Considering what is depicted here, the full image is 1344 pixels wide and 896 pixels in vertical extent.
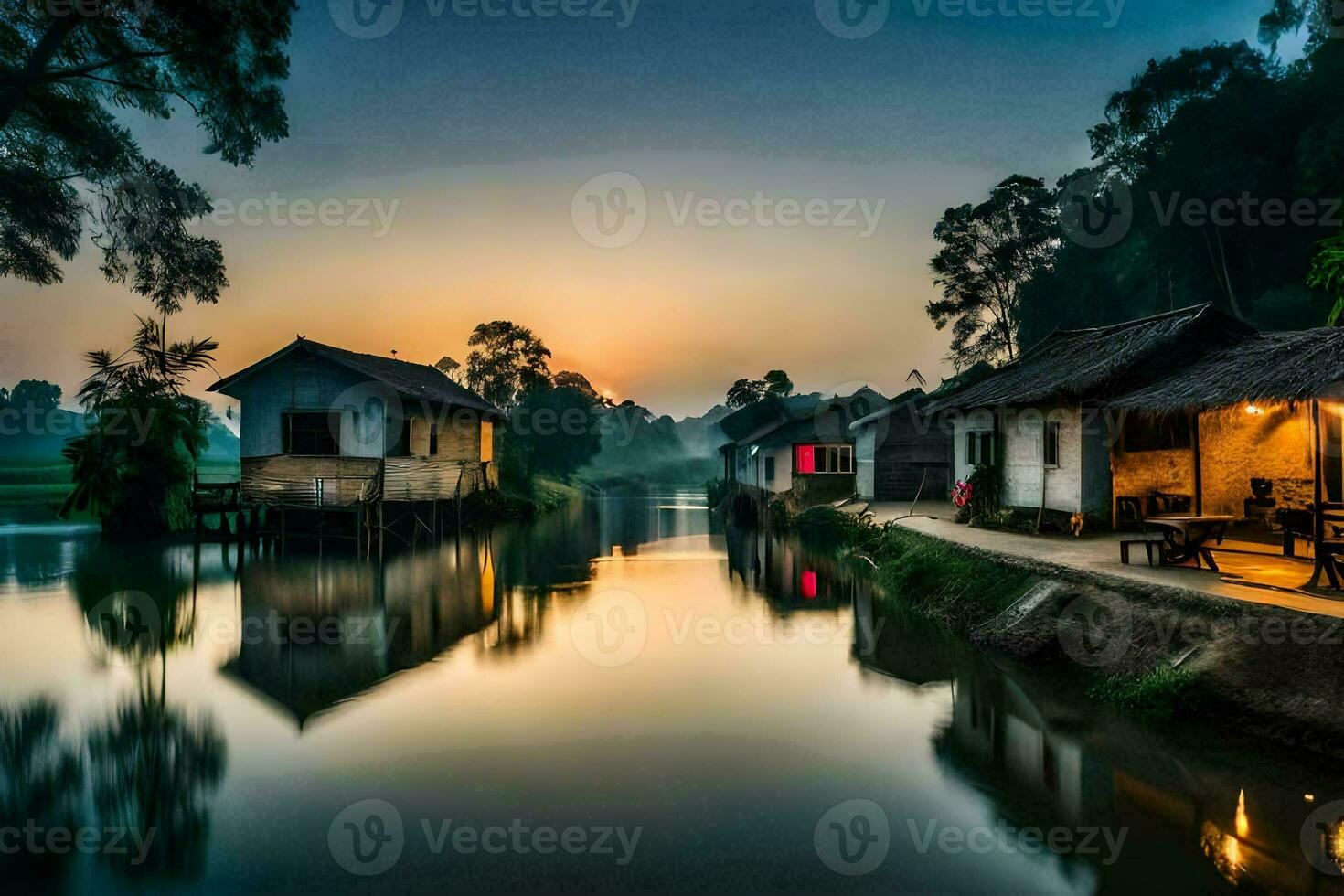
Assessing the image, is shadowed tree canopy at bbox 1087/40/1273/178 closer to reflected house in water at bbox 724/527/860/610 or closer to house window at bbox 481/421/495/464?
reflected house in water at bbox 724/527/860/610

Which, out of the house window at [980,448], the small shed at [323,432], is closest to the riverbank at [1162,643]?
the house window at [980,448]

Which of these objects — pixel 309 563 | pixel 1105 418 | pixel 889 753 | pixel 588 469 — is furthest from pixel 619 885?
pixel 588 469

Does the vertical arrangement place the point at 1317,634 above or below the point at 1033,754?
above

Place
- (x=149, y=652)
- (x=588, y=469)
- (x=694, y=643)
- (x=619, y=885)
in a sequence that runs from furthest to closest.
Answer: (x=588, y=469), (x=694, y=643), (x=149, y=652), (x=619, y=885)

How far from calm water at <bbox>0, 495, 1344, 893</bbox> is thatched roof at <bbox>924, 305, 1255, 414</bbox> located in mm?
6588

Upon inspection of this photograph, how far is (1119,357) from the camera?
16016 mm

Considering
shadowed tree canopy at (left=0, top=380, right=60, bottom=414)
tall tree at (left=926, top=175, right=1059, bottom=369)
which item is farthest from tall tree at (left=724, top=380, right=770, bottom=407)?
shadowed tree canopy at (left=0, top=380, right=60, bottom=414)

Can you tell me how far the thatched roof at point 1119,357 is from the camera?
15508 mm

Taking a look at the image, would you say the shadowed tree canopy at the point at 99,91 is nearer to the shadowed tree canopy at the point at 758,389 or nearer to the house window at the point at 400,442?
the house window at the point at 400,442

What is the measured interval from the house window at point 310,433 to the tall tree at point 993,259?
31.4 m

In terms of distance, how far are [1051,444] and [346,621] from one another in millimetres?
14855

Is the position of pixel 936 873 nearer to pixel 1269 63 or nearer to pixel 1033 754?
pixel 1033 754

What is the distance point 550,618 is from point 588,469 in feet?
288

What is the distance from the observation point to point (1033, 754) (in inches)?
291
